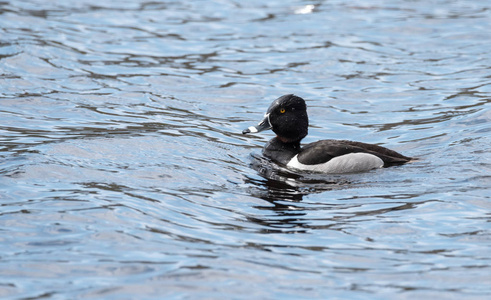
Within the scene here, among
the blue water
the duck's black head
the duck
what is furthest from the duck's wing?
the duck's black head

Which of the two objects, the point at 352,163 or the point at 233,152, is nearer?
the point at 352,163

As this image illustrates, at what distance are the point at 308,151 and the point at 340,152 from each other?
0.44 m

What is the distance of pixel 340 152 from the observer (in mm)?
10047

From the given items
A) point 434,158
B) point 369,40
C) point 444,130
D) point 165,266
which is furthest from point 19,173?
point 369,40

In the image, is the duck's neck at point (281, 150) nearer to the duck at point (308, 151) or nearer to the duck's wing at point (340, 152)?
the duck at point (308, 151)

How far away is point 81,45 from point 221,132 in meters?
6.70

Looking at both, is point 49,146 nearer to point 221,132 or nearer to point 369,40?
point 221,132

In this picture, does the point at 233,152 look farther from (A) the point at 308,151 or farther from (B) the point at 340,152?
(B) the point at 340,152

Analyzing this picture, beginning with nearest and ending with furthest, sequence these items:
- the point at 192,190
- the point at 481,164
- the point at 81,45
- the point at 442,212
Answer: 1. the point at 442,212
2. the point at 192,190
3. the point at 481,164
4. the point at 81,45

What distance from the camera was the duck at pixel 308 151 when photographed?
10.0 metres

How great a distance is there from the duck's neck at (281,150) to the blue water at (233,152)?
260 millimetres

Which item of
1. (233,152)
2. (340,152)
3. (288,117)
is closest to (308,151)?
(340,152)

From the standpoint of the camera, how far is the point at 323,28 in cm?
1970

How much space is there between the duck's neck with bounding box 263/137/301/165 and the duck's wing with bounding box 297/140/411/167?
1.01 ft
